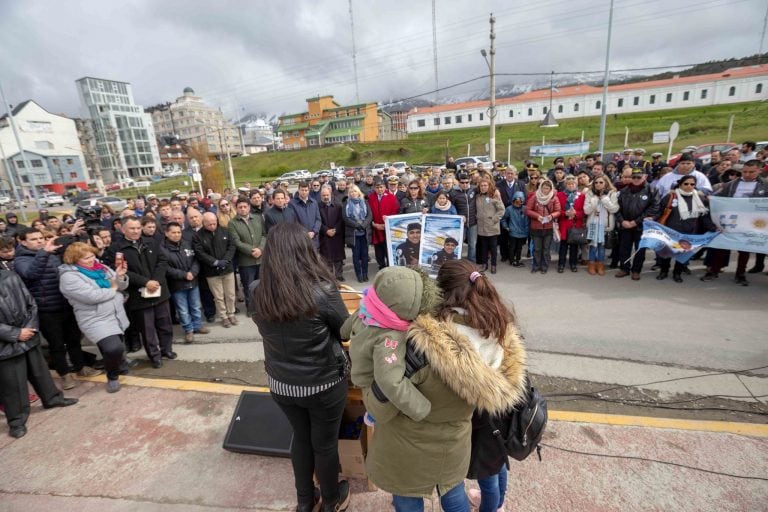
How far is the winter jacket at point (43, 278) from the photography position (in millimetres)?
4152

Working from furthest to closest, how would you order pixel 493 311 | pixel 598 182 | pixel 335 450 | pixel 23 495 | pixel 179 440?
pixel 598 182 → pixel 179 440 → pixel 23 495 → pixel 335 450 → pixel 493 311

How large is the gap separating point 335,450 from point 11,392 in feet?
11.6

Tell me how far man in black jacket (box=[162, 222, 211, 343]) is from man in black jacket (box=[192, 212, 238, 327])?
161 millimetres

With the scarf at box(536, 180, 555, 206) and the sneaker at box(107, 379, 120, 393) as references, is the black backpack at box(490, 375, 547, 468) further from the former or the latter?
the scarf at box(536, 180, 555, 206)

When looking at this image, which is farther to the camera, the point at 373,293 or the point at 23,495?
the point at 23,495

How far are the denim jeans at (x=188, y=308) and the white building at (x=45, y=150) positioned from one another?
2756 inches

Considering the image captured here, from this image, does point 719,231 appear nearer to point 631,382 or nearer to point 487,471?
point 631,382

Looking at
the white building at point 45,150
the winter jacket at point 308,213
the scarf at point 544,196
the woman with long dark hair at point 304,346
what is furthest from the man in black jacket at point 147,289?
the white building at point 45,150

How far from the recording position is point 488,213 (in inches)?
286

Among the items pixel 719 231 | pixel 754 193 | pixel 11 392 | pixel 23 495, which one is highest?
pixel 754 193

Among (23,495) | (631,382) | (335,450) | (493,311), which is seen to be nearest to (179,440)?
(23,495)

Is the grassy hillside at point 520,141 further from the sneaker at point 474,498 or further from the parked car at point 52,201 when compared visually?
the sneaker at point 474,498

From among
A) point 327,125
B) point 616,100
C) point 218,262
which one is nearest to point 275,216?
point 218,262

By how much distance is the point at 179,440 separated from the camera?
337 cm
